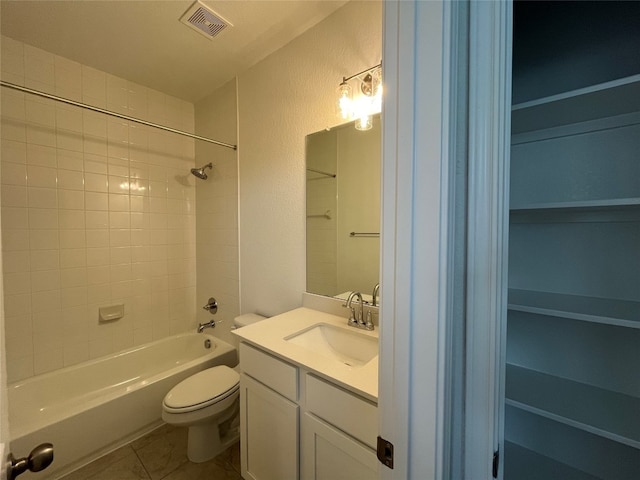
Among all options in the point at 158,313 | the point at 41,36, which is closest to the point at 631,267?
the point at 158,313

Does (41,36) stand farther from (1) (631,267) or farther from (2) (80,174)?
(1) (631,267)

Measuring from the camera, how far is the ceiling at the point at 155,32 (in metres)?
1.41

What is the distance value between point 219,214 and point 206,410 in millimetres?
1431

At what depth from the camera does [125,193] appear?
6.91ft

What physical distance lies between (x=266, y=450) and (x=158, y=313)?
164 centimetres

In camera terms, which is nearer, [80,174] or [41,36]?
[41,36]

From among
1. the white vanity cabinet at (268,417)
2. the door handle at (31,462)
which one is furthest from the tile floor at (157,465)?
the door handle at (31,462)

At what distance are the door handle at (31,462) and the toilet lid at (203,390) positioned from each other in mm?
1031

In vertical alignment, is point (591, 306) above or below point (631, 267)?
below

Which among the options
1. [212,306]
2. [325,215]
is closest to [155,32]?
[325,215]

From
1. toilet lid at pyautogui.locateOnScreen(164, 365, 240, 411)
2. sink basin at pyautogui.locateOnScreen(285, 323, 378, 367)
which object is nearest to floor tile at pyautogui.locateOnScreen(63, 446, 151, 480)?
toilet lid at pyautogui.locateOnScreen(164, 365, 240, 411)

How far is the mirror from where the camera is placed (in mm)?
1392

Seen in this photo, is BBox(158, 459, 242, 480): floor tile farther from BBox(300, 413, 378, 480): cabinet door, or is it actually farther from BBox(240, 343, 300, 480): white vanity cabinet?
BBox(300, 413, 378, 480): cabinet door

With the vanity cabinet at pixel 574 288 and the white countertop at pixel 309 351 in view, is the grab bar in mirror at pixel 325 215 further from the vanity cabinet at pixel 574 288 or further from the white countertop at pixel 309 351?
the vanity cabinet at pixel 574 288
